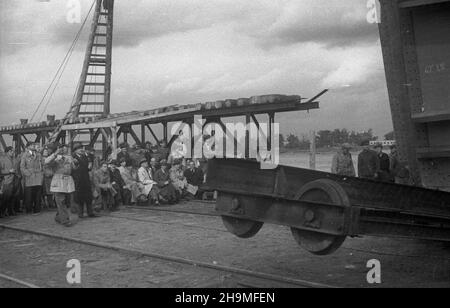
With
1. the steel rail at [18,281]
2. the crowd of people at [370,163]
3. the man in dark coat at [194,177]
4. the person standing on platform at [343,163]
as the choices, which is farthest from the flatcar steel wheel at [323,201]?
the man in dark coat at [194,177]

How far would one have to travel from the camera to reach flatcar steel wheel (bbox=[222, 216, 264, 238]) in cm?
534

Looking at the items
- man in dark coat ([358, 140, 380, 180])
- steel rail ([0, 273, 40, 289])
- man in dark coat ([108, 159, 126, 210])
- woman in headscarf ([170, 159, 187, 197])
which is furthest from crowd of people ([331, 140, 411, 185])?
steel rail ([0, 273, 40, 289])

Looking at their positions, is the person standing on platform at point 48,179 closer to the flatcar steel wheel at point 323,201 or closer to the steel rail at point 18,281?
the steel rail at point 18,281

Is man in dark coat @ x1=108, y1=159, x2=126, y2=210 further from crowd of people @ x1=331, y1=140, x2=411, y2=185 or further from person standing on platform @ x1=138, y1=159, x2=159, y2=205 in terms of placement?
crowd of people @ x1=331, y1=140, x2=411, y2=185

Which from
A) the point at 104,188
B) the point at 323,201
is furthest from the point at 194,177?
the point at 323,201

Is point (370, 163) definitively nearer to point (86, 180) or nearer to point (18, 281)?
point (86, 180)

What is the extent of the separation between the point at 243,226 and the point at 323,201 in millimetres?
1122

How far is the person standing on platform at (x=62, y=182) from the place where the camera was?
407 inches

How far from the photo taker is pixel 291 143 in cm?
Answer: 1275

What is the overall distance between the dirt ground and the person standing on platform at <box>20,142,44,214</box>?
7.30ft

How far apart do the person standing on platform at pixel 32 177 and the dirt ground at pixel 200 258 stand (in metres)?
2.23

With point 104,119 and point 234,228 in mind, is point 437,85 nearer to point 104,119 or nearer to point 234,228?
point 234,228
